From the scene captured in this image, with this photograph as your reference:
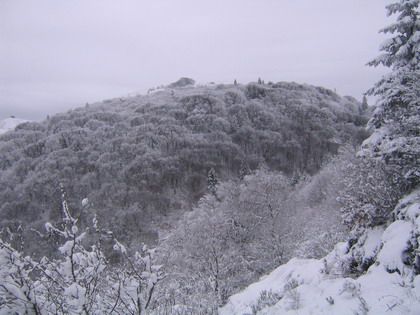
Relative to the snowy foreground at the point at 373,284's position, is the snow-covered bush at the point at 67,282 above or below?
above

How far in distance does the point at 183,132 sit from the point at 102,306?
85460 millimetres

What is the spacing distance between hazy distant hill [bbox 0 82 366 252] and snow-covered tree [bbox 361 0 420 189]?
46860mm

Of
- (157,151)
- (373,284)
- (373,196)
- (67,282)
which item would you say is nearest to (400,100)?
(373,196)

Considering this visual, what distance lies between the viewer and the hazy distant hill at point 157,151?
2453 inches

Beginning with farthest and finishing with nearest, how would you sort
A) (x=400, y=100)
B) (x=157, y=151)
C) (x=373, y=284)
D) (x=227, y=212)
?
(x=157, y=151)
(x=227, y=212)
(x=400, y=100)
(x=373, y=284)

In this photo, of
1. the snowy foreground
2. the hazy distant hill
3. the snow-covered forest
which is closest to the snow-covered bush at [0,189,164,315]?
the snow-covered forest

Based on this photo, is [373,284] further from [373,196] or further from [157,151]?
[157,151]

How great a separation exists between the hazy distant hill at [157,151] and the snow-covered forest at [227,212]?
0.47 m

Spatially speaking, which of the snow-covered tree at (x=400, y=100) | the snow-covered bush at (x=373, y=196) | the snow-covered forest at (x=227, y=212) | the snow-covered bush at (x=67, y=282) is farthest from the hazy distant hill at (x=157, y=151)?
the snow-covered bush at (x=67, y=282)

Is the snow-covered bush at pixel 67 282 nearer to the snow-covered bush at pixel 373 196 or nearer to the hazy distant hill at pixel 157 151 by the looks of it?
the snow-covered bush at pixel 373 196

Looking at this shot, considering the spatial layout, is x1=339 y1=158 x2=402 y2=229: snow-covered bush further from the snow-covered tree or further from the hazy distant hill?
the hazy distant hill

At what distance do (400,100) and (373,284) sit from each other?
4030 mm

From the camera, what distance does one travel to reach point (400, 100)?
20.9ft

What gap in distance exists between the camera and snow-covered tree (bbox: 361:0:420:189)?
585cm
